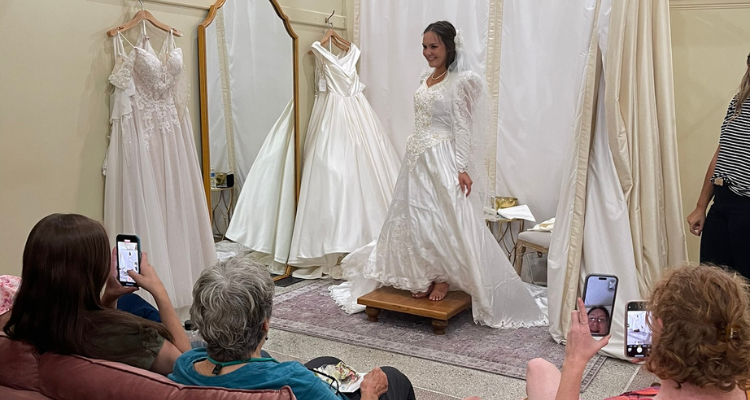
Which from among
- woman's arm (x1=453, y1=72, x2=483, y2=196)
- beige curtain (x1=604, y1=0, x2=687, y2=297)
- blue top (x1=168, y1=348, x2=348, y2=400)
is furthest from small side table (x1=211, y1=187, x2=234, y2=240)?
blue top (x1=168, y1=348, x2=348, y2=400)

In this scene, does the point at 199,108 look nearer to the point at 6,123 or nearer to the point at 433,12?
the point at 6,123

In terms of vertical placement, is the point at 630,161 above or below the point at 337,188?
above

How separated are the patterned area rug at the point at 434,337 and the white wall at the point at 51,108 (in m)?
1.30

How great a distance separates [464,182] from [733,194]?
1.34 metres

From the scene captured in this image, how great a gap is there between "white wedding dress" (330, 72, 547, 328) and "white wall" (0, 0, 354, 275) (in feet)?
5.16

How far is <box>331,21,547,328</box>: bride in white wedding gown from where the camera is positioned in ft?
12.4

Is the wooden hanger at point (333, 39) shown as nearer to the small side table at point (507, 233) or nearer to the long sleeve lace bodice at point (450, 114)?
the long sleeve lace bodice at point (450, 114)

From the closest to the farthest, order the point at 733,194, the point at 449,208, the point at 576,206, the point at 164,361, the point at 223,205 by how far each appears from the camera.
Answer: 1. the point at 164,361
2. the point at 733,194
3. the point at 576,206
4. the point at 449,208
5. the point at 223,205

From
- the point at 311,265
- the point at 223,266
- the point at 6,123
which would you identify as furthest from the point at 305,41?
the point at 223,266

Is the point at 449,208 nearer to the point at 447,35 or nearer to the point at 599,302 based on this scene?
the point at 447,35

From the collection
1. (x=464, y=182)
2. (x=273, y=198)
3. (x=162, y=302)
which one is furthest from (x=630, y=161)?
(x=273, y=198)

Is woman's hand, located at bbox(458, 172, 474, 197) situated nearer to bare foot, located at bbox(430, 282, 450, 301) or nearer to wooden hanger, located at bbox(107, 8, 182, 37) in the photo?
bare foot, located at bbox(430, 282, 450, 301)

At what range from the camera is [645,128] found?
3.38m

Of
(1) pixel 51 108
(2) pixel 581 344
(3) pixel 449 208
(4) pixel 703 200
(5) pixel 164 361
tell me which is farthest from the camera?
(3) pixel 449 208
